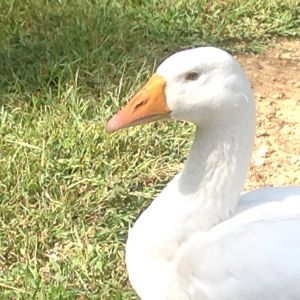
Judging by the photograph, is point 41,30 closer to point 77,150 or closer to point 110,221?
point 77,150

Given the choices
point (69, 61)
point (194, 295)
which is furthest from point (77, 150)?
point (194, 295)

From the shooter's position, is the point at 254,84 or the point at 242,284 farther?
the point at 254,84

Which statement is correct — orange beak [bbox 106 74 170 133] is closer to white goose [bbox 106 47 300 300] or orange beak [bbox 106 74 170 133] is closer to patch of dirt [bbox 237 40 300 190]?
white goose [bbox 106 47 300 300]

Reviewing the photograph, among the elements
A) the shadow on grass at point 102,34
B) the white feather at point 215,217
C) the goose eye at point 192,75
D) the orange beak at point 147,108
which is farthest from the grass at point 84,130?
the goose eye at point 192,75

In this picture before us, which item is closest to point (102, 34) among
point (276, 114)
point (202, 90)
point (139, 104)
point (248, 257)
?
point (276, 114)

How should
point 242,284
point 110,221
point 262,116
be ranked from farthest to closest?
point 262,116, point 110,221, point 242,284

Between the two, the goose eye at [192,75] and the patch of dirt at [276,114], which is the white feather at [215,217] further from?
the patch of dirt at [276,114]

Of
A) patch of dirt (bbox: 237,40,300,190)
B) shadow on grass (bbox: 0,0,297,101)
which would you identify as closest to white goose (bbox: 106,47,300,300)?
patch of dirt (bbox: 237,40,300,190)
